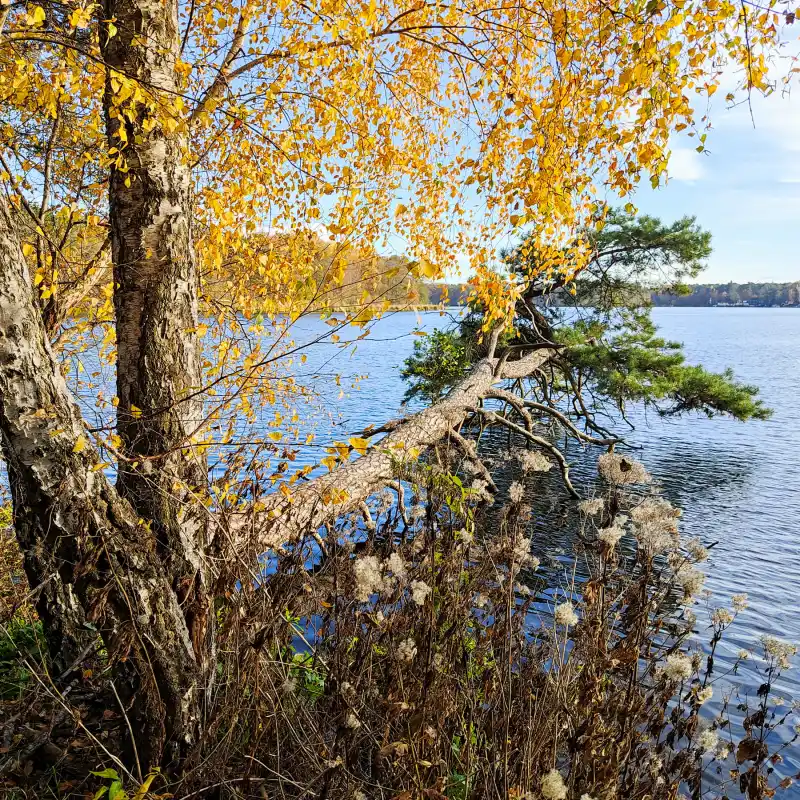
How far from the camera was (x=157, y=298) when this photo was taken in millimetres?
3092

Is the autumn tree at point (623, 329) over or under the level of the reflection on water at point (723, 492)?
over

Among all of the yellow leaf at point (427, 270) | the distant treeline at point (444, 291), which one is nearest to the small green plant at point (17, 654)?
the yellow leaf at point (427, 270)

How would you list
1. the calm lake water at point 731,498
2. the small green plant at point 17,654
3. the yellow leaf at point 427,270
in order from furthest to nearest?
the calm lake water at point 731,498
the small green plant at point 17,654
the yellow leaf at point 427,270

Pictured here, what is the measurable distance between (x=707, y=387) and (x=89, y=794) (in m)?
13.1

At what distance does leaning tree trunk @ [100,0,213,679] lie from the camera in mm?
2977

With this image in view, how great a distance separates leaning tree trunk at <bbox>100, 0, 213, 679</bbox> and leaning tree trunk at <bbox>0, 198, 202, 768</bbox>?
27 centimetres

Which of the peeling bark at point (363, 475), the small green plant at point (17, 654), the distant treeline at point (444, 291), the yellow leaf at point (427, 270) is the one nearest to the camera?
the yellow leaf at point (427, 270)

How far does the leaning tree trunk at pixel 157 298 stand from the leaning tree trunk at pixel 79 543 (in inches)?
10.5

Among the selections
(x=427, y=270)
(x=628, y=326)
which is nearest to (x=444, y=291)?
(x=427, y=270)

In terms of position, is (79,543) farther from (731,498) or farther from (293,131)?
(731,498)

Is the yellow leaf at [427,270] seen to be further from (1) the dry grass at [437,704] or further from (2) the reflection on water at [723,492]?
(1) the dry grass at [437,704]

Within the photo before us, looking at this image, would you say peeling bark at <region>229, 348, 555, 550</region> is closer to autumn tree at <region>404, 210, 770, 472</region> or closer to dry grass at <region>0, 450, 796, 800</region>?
dry grass at <region>0, 450, 796, 800</region>

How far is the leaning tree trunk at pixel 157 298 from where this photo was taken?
2.98 meters

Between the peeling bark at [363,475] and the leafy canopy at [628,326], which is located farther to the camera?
the leafy canopy at [628,326]
